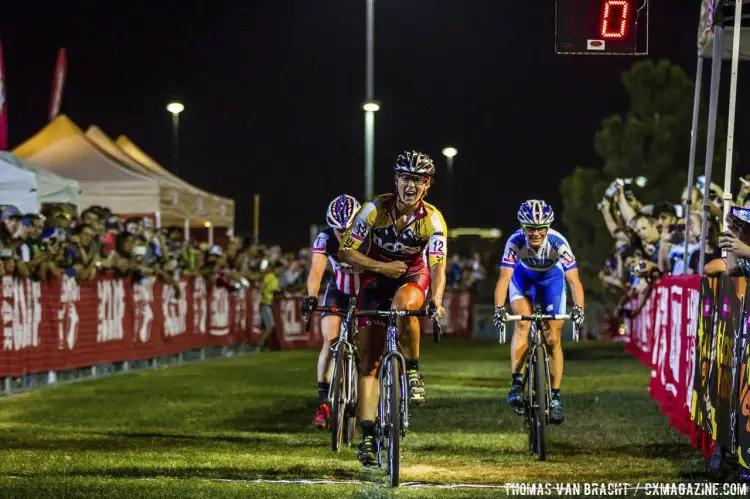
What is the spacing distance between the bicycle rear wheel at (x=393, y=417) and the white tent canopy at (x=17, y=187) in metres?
13.7

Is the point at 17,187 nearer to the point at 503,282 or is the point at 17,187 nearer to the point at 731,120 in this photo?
the point at 503,282

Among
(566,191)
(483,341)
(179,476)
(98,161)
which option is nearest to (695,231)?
(179,476)

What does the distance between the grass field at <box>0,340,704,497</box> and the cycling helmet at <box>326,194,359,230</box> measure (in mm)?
1828

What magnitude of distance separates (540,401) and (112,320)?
36.8 ft

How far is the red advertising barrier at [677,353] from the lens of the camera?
12133 mm

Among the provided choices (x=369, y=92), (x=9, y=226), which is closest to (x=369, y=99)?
(x=369, y=92)

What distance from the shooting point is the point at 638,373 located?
22.7 meters

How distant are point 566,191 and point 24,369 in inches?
1907

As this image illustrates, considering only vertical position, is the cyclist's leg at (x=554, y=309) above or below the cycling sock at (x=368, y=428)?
above

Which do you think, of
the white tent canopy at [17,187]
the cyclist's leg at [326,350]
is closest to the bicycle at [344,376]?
the cyclist's leg at [326,350]

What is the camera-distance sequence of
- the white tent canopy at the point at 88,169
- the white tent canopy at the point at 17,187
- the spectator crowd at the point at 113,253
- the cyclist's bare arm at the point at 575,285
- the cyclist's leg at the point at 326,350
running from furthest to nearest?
the white tent canopy at the point at 88,169 → the white tent canopy at the point at 17,187 → the spectator crowd at the point at 113,253 → the cyclist's leg at the point at 326,350 → the cyclist's bare arm at the point at 575,285

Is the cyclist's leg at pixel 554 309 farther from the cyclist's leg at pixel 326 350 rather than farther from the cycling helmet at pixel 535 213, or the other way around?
the cyclist's leg at pixel 326 350

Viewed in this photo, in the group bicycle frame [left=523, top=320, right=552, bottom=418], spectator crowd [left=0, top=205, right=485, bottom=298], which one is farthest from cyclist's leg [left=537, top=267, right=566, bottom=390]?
spectator crowd [left=0, top=205, right=485, bottom=298]

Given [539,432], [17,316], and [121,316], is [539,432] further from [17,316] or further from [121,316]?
[121,316]
